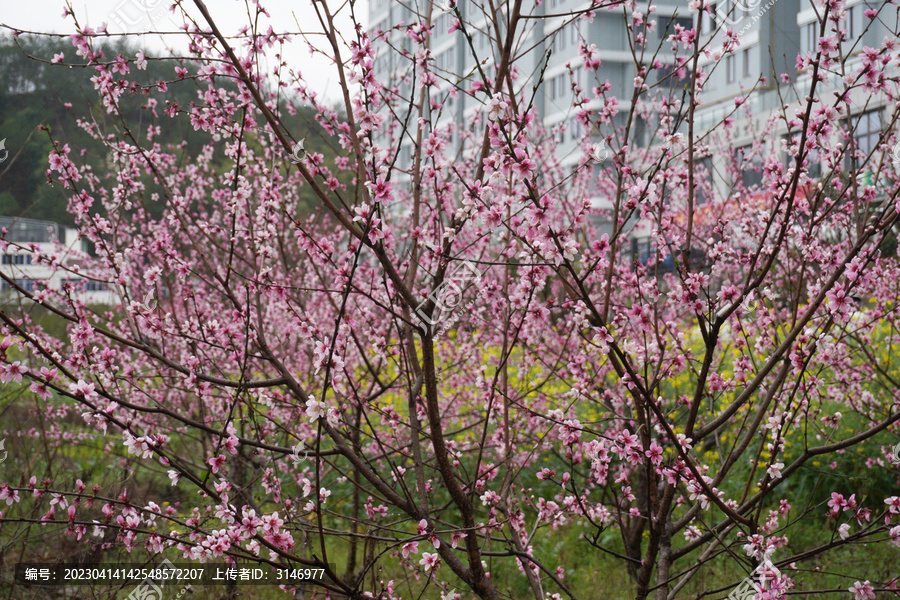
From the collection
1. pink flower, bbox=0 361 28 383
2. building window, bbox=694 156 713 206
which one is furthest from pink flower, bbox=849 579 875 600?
pink flower, bbox=0 361 28 383

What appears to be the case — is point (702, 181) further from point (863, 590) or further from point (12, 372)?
point (12, 372)

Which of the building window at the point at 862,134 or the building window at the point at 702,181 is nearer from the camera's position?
the building window at the point at 862,134

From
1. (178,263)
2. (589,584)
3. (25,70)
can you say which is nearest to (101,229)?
(178,263)

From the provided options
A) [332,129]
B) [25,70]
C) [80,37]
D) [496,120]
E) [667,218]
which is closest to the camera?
[496,120]

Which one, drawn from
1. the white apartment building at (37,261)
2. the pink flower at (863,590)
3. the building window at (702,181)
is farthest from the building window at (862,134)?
the white apartment building at (37,261)

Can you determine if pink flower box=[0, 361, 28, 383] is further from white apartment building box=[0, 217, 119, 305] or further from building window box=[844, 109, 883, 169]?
building window box=[844, 109, 883, 169]

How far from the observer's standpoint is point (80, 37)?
246cm

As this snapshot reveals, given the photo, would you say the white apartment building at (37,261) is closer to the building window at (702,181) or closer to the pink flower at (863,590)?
the pink flower at (863,590)

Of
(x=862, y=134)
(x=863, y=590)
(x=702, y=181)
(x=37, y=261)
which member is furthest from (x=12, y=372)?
(x=862, y=134)

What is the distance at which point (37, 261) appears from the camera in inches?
119

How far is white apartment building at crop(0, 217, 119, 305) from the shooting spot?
2.89 m

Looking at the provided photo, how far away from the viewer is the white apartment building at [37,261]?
2891mm

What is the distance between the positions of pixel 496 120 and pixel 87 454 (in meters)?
6.74

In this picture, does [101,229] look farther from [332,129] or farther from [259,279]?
[332,129]
